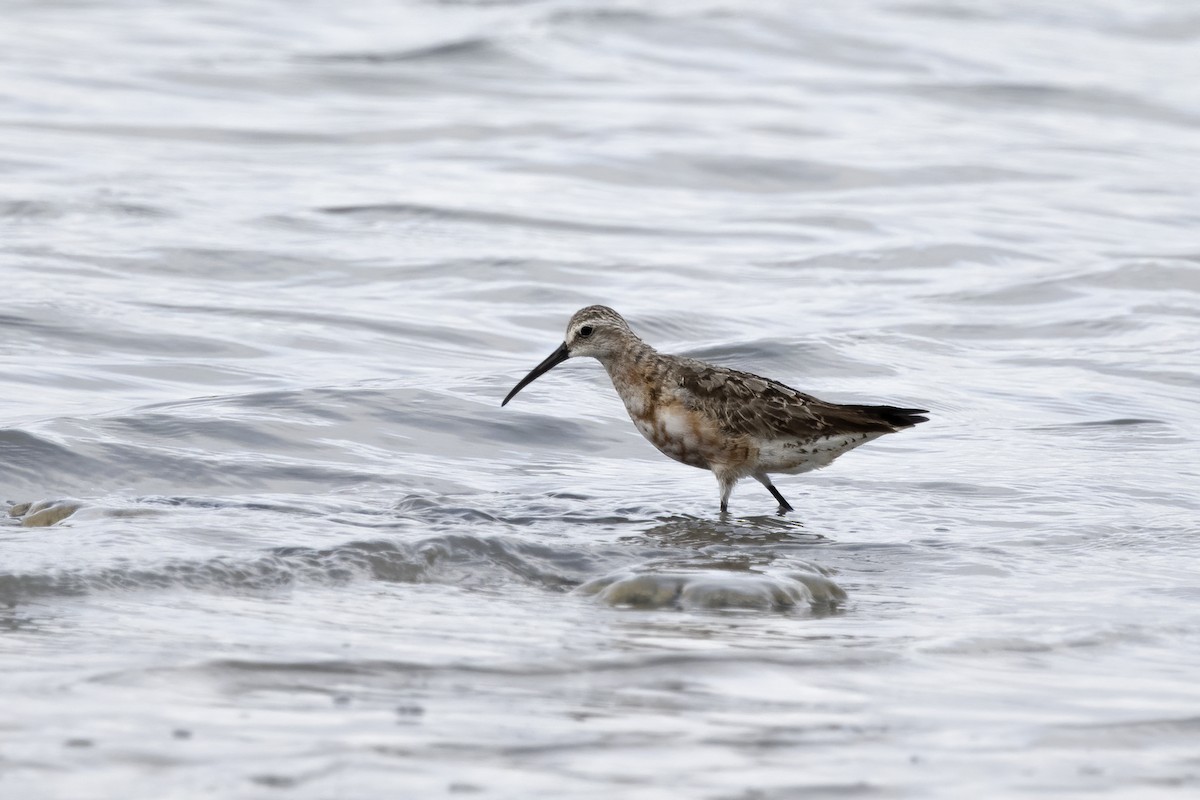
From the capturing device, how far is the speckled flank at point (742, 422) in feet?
32.9

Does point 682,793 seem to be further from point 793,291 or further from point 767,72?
point 767,72

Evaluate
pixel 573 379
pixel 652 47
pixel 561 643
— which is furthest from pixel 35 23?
pixel 561 643

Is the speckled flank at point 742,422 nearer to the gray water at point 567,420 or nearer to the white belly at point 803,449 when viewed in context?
the white belly at point 803,449

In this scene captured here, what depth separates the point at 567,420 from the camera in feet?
40.7

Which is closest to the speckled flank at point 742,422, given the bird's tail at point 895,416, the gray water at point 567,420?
the bird's tail at point 895,416

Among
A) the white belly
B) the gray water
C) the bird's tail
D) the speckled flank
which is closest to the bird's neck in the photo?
the speckled flank

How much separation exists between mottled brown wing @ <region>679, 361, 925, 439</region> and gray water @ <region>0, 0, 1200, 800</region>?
0.53 meters

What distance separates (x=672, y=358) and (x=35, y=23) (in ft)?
73.0

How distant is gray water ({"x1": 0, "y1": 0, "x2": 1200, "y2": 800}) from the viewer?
559cm

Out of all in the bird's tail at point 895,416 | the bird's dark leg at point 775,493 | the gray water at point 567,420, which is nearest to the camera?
the gray water at point 567,420

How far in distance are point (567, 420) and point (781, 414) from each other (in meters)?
2.70

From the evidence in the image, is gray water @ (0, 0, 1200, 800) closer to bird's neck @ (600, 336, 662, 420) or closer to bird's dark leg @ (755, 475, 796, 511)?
bird's dark leg @ (755, 475, 796, 511)

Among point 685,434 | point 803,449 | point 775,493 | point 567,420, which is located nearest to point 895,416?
point 803,449

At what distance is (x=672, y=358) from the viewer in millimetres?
10531
